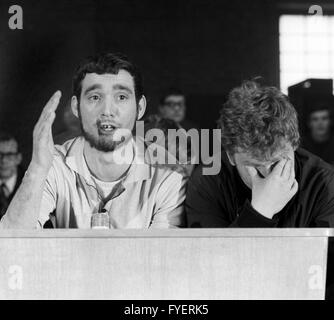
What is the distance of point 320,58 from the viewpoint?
396 centimetres

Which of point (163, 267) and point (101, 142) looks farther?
point (101, 142)

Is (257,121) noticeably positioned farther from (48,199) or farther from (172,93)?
(48,199)

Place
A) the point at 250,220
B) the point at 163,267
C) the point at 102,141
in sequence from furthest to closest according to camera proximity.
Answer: the point at 102,141, the point at 250,220, the point at 163,267

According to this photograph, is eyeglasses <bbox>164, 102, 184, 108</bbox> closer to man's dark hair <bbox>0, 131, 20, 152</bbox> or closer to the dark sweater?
the dark sweater

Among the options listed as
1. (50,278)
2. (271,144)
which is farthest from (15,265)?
(271,144)

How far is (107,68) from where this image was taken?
396 cm

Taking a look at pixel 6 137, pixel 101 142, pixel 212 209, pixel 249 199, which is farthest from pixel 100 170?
pixel 249 199

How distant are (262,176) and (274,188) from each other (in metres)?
0.09

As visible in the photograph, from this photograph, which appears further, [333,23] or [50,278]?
[333,23]

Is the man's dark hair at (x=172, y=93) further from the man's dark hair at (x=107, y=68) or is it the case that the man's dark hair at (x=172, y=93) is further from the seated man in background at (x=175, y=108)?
the man's dark hair at (x=107, y=68)

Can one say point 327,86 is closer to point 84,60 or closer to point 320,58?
point 320,58

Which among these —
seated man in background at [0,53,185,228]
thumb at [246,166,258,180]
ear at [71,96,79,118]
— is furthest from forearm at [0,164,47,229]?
thumb at [246,166,258,180]

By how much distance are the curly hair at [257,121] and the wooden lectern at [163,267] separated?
1.52 feet

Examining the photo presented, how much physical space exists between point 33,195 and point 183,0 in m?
1.30
